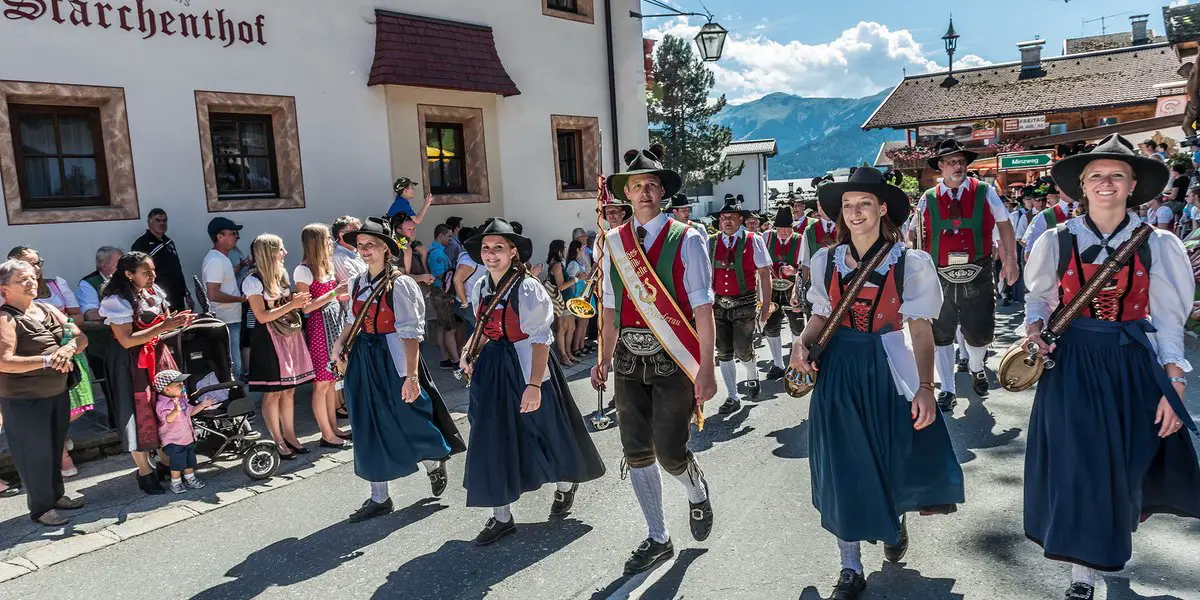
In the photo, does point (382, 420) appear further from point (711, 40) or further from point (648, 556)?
point (711, 40)

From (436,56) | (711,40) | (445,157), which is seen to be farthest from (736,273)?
(711,40)

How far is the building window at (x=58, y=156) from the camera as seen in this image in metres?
8.48

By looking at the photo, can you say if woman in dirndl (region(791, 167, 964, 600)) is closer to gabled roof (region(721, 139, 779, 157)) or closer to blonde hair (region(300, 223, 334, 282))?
blonde hair (region(300, 223, 334, 282))

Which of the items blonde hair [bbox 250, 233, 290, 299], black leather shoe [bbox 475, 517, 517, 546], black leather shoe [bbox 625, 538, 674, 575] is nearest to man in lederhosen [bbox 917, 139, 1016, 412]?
black leather shoe [bbox 625, 538, 674, 575]

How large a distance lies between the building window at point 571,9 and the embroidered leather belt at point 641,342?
395 inches

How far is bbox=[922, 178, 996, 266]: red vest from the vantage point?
7285 millimetres

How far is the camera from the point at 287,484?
617 cm

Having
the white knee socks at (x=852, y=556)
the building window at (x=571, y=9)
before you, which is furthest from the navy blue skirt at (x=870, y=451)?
the building window at (x=571, y=9)

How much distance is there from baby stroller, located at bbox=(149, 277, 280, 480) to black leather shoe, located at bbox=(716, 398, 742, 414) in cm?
373

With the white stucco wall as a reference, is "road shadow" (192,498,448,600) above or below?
below

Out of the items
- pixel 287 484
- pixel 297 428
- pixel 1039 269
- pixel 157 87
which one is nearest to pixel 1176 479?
pixel 1039 269

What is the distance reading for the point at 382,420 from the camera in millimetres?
5355

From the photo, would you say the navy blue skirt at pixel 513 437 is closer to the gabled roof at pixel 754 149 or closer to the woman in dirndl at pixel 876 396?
the woman in dirndl at pixel 876 396

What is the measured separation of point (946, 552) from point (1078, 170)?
1994 millimetres
